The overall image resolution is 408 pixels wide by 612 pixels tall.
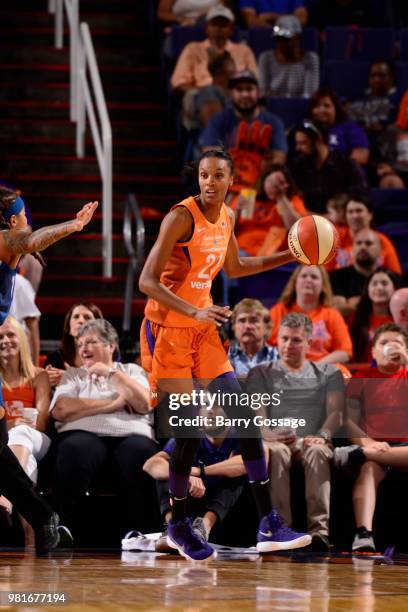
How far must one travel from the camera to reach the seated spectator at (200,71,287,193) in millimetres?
8539

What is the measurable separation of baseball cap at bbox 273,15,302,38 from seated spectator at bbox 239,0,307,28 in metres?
0.80

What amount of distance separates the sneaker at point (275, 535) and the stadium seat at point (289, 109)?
5132 mm

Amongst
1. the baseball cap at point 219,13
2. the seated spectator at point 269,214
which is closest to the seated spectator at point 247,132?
the seated spectator at point 269,214

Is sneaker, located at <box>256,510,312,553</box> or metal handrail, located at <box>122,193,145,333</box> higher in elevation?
metal handrail, located at <box>122,193,145,333</box>

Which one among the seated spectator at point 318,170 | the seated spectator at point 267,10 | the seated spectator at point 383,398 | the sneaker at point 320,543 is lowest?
the sneaker at point 320,543

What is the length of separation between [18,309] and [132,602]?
3514 mm

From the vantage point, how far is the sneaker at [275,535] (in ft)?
16.7

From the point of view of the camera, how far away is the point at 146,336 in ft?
17.1

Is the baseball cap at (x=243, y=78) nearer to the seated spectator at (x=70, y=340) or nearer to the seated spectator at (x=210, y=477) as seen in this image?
the seated spectator at (x=70, y=340)

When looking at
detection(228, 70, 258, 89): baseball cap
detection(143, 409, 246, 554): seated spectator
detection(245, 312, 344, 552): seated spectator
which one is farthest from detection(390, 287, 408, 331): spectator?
detection(228, 70, 258, 89): baseball cap

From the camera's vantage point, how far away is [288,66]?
994cm

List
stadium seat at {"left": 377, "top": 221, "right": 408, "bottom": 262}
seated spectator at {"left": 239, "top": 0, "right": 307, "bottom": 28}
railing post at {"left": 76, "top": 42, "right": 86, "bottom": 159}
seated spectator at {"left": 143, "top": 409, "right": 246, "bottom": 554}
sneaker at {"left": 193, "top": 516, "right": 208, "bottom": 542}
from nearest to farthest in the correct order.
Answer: sneaker at {"left": 193, "top": 516, "right": 208, "bottom": 542} → seated spectator at {"left": 143, "top": 409, "right": 246, "bottom": 554} → stadium seat at {"left": 377, "top": 221, "right": 408, "bottom": 262} → railing post at {"left": 76, "top": 42, "right": 86, "bottom": 159} → seated spectator at {"left": 239, "top": 0, "right": 307, "bottom": 28}

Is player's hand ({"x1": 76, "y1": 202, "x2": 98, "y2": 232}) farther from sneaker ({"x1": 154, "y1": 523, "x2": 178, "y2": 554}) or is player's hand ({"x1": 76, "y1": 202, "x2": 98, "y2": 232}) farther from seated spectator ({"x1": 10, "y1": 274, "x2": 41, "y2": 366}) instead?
seated spectator ({"x1": 10, "y1": 274, "x2": 41, "y2": 366})

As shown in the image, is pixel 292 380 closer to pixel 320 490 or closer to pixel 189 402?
pixel 320 490
